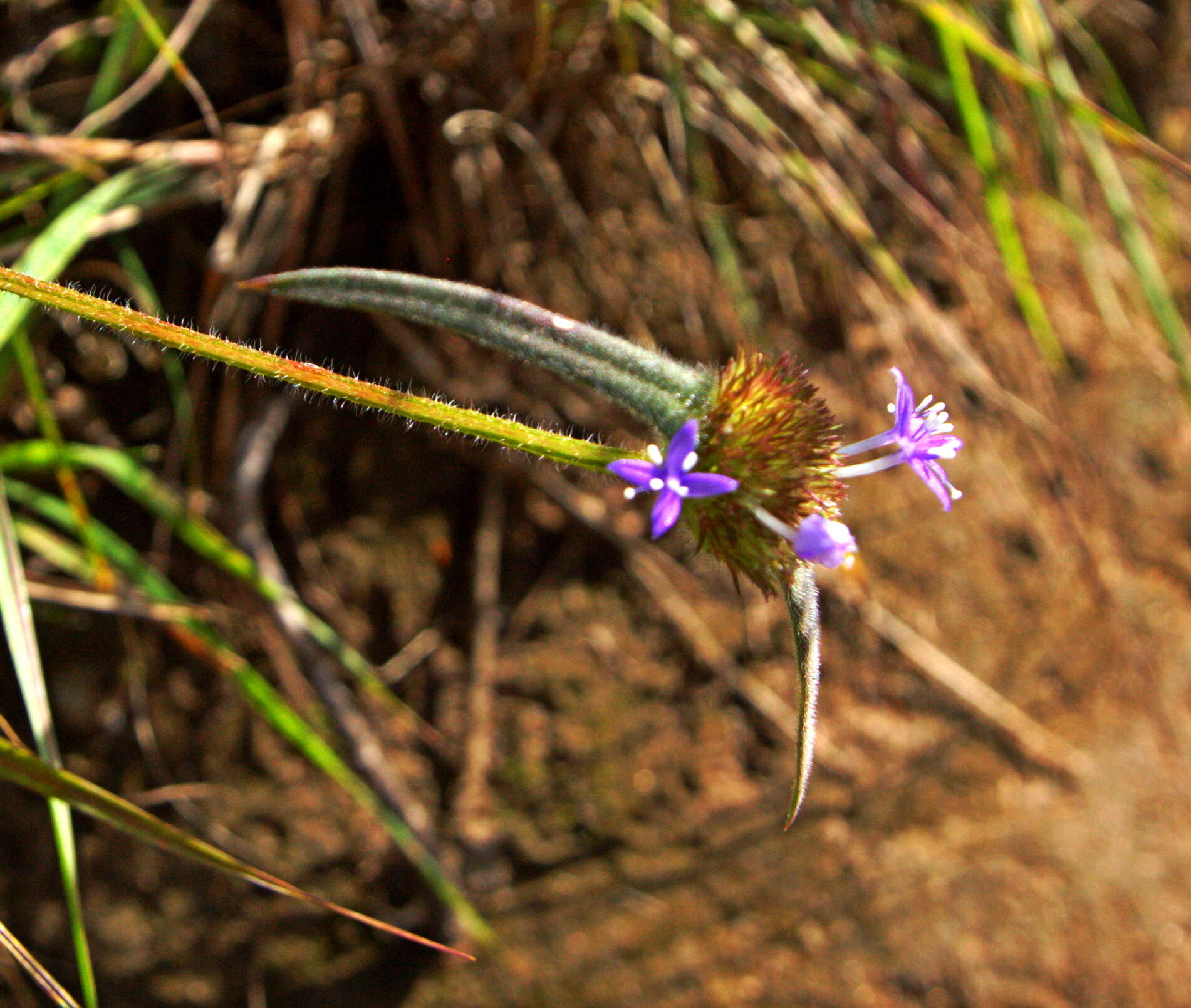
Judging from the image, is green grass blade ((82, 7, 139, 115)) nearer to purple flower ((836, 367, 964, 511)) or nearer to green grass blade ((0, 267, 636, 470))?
green grass blade ((0, 267, 636, 470))

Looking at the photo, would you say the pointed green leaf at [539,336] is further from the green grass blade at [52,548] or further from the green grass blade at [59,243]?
the green grass blade at [52,548]

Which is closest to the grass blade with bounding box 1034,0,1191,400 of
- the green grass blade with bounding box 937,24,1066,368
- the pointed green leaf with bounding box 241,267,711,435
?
A: the green grass blade with bounding box 937,24,1066,368

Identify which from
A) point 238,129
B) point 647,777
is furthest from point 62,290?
point 647,777

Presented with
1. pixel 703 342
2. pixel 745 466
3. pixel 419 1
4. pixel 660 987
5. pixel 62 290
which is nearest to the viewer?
pixel 62 290

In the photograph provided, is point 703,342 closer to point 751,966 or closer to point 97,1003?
point 751,966

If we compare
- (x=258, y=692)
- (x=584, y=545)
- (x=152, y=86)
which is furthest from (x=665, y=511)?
(x=152, y=86)

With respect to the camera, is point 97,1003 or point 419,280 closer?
point 419,280
